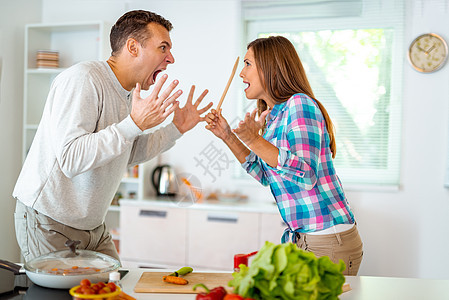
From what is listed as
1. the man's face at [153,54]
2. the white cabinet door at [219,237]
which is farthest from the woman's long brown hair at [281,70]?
the white cabinet door at [219,237]

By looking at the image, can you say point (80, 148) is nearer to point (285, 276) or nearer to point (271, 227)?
point (285, 276)

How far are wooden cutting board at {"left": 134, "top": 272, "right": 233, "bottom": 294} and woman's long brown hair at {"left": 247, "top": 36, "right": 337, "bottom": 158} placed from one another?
732 mm

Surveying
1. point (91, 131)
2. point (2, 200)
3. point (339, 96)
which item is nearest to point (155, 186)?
point (2, 200)

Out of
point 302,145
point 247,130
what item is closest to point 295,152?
point 302,145

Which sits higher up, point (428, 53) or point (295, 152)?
point (428, 53)

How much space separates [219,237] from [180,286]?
2123 mm

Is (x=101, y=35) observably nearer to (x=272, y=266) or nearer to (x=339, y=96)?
(x=339, y=96)

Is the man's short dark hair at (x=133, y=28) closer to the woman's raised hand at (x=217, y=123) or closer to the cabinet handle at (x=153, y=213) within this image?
the woman's raised hand at (x=217, y=123)

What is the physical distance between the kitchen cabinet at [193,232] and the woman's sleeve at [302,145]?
1.80 m

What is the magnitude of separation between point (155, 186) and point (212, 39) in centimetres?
137

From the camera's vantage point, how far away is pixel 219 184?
4004 millimetres

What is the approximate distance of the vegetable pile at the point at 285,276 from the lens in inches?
43.1

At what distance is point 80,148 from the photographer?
1563 millimetres

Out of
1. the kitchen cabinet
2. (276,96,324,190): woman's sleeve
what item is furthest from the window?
(276,96,324,190): woman's sleeve
